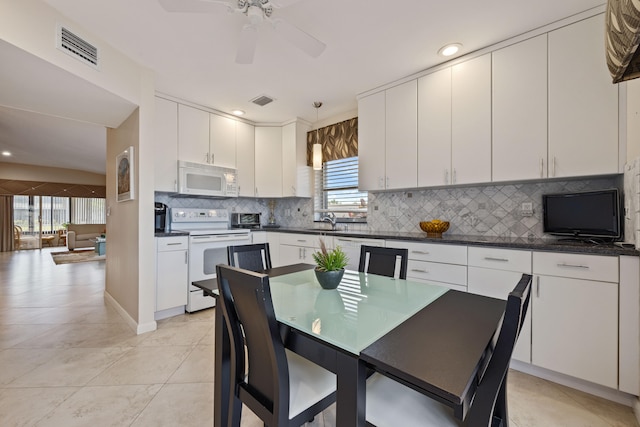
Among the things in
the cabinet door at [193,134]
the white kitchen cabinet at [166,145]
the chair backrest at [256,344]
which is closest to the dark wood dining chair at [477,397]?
the chair backrest at [256,344]

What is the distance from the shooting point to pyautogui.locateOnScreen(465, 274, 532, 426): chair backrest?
688 mm

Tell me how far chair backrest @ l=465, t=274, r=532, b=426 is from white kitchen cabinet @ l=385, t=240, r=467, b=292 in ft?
5.19

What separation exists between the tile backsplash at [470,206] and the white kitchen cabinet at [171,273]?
0.87 metres

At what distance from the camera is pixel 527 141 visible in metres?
2.15

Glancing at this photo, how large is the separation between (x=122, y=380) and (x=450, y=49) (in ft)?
11.8

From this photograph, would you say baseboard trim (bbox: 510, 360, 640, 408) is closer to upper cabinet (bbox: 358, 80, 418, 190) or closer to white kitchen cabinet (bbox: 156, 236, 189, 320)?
upper cabinet (bbox: 358, 80, 418, 190)

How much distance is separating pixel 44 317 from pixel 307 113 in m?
3.91

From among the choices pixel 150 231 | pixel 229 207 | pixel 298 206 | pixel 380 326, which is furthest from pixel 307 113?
pixel 380 326

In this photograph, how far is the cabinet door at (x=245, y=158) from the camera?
156 inches

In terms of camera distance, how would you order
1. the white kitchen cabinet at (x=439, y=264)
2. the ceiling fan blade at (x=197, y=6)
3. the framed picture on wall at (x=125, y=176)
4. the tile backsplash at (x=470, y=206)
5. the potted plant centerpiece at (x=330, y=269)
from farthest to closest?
the framed picture on wall at (x=125, y=176) → the tile backsplash at (x=470, y=206) → the white kitchen cabinet at (x=439, y=264) → the ceiling fan blade at (x=197, y=6) → the potted plant centerpiece at (x=330, y=269)

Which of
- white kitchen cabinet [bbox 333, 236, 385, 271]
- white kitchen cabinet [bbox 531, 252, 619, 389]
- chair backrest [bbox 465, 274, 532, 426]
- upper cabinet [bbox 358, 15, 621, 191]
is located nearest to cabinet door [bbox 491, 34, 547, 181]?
upper cabinet [bbox 358, 15, 621, 191]

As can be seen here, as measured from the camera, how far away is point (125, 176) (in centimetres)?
285

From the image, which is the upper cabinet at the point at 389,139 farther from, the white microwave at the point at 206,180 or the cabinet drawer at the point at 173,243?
the cabinet drawer at the point at 173,243

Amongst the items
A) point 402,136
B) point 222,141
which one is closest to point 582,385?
point 402,136
